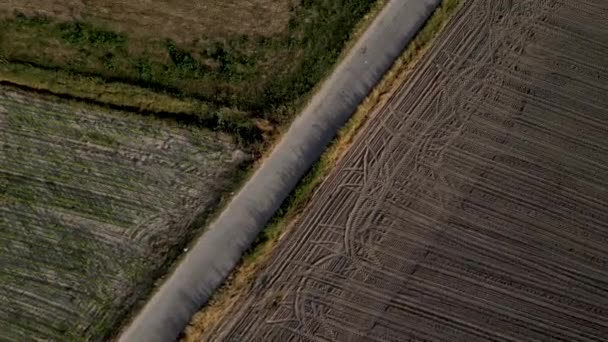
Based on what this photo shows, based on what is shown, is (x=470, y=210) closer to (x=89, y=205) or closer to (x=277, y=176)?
(x=277, y=176)

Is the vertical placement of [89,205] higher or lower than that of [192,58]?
lower

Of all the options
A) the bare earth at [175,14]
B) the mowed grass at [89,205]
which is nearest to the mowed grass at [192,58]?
the bare earth at [175,14]

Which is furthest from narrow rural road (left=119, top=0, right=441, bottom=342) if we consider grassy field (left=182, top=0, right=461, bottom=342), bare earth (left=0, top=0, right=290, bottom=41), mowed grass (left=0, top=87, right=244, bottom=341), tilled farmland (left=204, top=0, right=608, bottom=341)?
bare earth (left=0, top=0, right=290, bottom=41)

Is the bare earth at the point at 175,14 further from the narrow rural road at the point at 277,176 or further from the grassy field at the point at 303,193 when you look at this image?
the grassy field at the point at 303,193

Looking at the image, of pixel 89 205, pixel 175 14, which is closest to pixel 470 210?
pixel 175 14

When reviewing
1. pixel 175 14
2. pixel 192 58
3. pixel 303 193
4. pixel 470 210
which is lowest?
pixel 470 210

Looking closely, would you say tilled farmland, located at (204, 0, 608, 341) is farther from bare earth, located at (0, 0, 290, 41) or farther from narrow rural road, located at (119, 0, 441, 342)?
bare earth, located at (0, 0, 290, 41)
